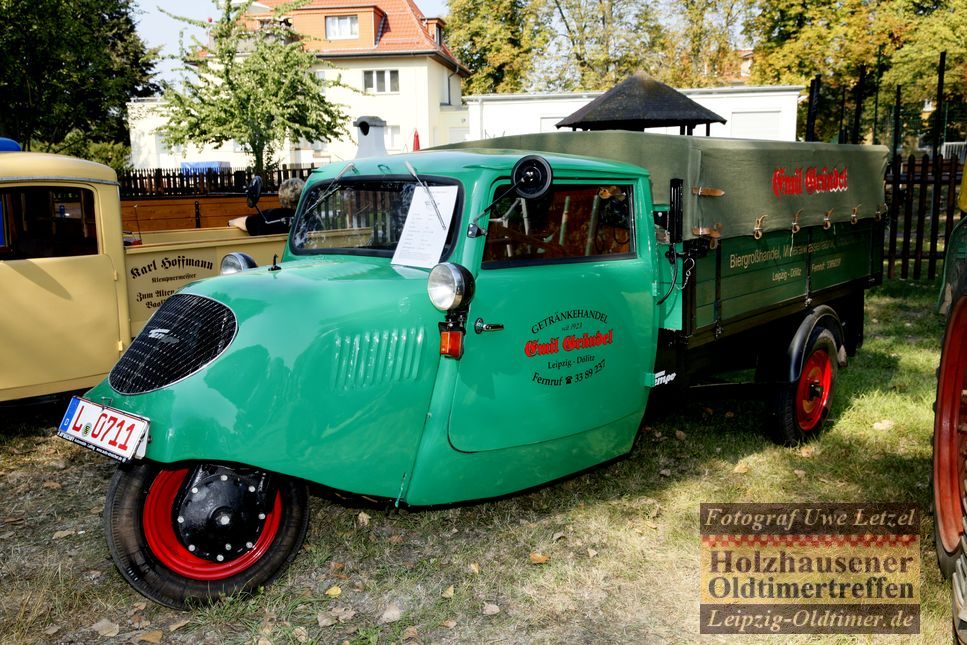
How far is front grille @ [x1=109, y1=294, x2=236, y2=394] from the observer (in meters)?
3.26

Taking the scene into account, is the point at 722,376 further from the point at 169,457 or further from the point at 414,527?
the point at 169,457

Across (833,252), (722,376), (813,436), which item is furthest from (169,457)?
(722,376)

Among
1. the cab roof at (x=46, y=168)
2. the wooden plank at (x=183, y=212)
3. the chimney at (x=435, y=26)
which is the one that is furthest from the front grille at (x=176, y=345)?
the chimney at (x=435, y=26)

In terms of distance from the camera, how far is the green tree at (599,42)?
107 feet

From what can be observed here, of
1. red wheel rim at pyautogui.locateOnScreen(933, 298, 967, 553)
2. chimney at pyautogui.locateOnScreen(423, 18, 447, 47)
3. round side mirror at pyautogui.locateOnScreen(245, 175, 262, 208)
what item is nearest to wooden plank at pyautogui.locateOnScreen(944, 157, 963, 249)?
red wheel rim at pyautogui.locateOnScreen(933, 298, 967, 553)

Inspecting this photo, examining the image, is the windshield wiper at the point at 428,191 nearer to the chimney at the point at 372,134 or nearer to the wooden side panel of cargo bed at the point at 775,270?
the wooden side panel of cargo bed at the point at 775,270

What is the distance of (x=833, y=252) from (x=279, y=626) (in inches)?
182

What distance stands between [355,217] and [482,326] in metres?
1.07

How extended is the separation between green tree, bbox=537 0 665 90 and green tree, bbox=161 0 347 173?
14.2 metres

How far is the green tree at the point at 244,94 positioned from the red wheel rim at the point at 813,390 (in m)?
17.9

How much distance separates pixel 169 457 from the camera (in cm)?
311

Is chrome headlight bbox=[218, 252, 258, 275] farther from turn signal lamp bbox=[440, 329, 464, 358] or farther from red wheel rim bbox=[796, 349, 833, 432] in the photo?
red wheel rim bbox=[796, 349, 833, 432]

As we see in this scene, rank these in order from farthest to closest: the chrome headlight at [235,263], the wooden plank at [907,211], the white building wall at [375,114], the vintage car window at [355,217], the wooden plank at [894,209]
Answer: the white building wall at [375,114], the wooden plank at [907,211], the wooden plank at [894,209], the chrome headlight at [235,263], the vintage car window at [355,217]

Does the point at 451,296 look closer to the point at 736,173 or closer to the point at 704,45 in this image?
the point at 736,173
